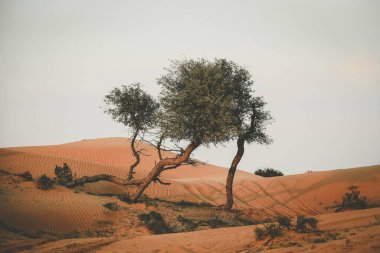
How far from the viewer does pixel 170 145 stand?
16109 mm

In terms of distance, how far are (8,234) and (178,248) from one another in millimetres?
5597

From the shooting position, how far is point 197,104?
15.7 metres

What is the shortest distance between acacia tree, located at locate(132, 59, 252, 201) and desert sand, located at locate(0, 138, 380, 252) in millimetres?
1617

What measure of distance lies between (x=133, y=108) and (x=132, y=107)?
0.44 ft

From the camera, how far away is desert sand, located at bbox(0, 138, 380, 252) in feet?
27.9

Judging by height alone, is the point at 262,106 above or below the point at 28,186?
above

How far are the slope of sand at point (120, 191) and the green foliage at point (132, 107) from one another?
4339 mm

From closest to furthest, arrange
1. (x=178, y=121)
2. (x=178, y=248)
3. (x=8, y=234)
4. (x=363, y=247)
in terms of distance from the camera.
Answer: (x=363, y=247) < (x=178, y=248) < (x=8, y=234) < (x=178, y=121)

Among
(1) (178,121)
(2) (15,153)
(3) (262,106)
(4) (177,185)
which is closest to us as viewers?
(1) (178,121)

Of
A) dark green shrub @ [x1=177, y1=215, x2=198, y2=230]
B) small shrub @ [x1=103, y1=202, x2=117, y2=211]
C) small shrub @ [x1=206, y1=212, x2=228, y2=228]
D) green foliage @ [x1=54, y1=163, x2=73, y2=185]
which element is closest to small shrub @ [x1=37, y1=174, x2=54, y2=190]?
green foliage @ [x1=54, y1=163, x2=73, y2=185]

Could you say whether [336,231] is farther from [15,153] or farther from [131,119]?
[15,153]

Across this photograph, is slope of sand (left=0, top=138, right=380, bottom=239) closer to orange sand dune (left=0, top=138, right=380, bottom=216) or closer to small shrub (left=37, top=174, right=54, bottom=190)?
orange sand dune (left=0, top=138, right=380, bottom=216)

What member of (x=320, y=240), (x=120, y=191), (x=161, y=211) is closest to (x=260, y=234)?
(x=320, y=240)

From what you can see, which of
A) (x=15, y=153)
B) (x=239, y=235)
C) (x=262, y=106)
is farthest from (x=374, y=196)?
(x=15, y=153)
